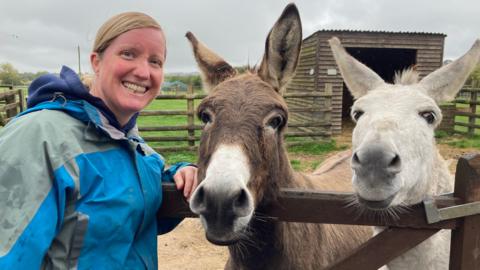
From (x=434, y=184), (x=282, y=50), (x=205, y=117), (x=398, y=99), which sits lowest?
(x=434, y=184)

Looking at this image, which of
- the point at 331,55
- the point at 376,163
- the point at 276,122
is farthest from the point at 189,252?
the point at 331,55

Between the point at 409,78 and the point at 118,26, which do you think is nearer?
the point at 118,26

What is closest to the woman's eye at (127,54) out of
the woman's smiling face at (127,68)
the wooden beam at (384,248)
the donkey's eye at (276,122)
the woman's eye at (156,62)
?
the woman's smiling face at (127,68)

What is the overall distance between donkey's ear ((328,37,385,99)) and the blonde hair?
1.68 m

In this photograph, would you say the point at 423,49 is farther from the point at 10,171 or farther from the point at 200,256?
the point at 10,171

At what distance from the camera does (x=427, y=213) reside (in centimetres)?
185

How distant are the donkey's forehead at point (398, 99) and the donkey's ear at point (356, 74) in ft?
1.14

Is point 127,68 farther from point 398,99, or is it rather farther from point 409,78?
point 409,78

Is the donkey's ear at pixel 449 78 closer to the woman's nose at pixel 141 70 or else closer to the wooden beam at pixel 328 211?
the wooden beam at pixel 328 211

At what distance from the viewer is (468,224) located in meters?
1.85

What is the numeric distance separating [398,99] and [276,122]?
888mm

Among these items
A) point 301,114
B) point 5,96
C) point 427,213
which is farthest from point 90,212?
point 301,114

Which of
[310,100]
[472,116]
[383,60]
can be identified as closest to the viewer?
[472,116]

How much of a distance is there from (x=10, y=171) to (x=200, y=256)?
457 centimetres
